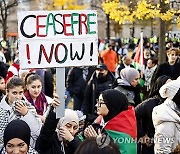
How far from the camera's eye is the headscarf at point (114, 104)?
15.0 ft

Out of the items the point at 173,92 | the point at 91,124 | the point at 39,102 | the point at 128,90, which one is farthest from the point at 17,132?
the point at 128,90

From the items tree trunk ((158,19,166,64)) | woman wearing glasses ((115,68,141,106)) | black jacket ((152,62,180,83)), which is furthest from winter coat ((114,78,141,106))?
tree trunk ((158,19,166,64))

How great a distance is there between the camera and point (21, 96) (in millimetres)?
5219

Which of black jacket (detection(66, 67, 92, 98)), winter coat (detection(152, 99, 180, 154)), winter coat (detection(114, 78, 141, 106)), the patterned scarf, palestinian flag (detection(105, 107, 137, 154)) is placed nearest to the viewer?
palestinian flag (detection(105, 107, 137, 154))

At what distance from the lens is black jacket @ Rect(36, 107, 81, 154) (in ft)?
14.0

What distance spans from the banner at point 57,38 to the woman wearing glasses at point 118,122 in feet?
1.42

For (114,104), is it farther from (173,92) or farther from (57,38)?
(57,38)

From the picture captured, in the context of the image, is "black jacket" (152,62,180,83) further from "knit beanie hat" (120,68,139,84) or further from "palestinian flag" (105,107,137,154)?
"palestinian flag" (105,107,137,154)

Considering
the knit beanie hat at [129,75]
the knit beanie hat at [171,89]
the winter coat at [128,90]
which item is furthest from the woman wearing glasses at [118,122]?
the knit beanie hat at [129,75]

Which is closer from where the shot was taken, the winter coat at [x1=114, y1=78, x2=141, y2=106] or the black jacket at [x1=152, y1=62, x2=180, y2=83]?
the winter coat at [x1=114, y1=78, x2=141, y2=106]

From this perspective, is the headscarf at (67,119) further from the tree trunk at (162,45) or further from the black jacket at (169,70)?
the tree trunk at (162,45)

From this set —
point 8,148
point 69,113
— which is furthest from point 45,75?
point 8,148

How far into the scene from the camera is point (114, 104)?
181 inches

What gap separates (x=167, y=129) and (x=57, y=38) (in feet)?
4.35
